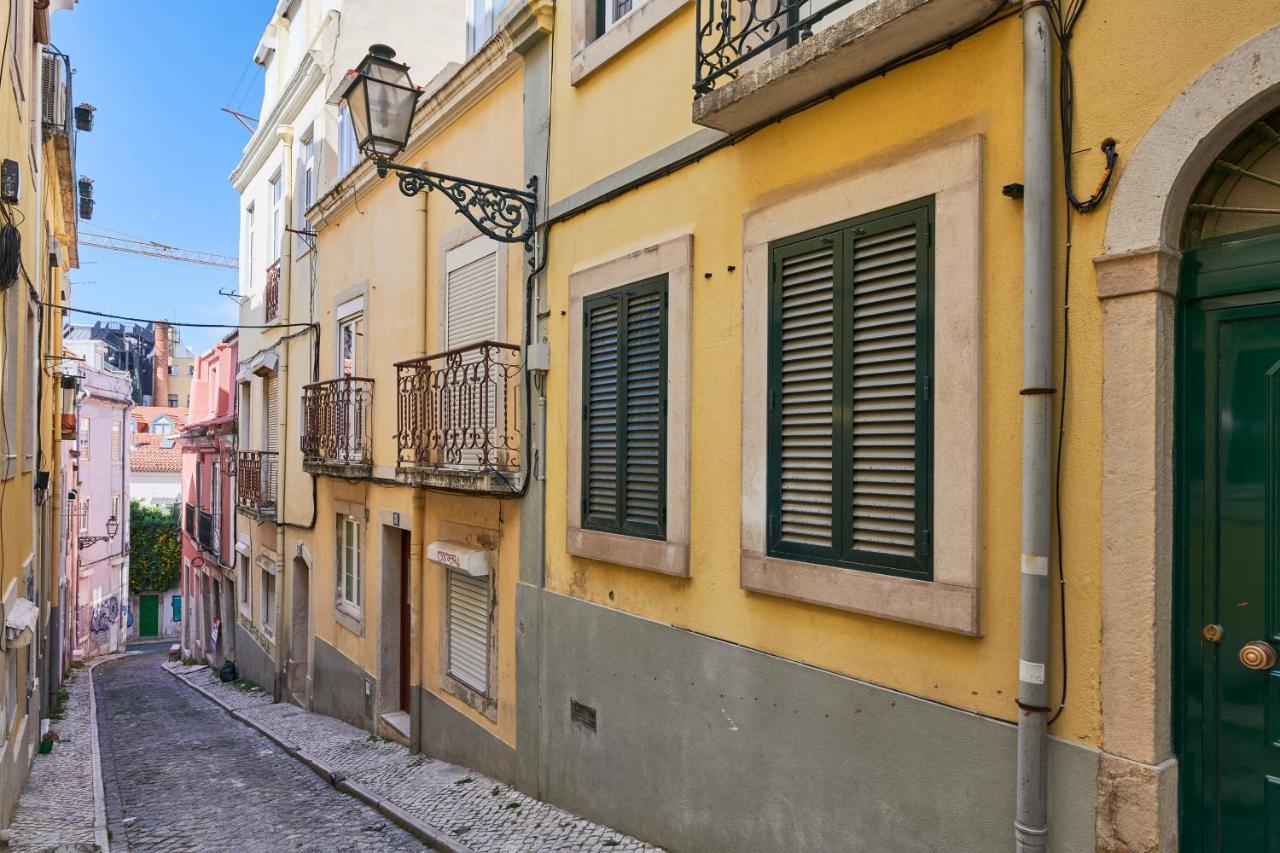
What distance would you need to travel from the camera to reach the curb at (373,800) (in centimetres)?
681

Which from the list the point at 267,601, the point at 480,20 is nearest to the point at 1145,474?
the point at 480,20

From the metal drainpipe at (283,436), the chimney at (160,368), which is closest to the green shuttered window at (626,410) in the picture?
the metal drainpipe at (283,436)

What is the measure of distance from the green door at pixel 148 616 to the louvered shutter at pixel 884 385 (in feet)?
145

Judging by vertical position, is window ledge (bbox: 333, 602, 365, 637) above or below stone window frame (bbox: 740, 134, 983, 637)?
below

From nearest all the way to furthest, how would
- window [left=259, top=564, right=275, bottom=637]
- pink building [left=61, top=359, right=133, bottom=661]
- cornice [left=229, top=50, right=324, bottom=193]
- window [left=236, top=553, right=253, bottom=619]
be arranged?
cornice [left=229, top=50, right=324, bottom=193] < window [left=259, top=564, right=275, bottom=637] < window [left=236, top=553, right=253, bottom=619] < pink building [left=61, top=359, right=133, bottom=661]

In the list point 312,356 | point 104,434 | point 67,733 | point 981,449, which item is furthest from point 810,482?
point 104,434

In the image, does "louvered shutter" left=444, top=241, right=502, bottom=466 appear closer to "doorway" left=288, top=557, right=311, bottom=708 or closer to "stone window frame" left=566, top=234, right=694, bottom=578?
"stone window frame" left=566, top=234, right=694, bottom=578

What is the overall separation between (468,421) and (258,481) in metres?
10.8

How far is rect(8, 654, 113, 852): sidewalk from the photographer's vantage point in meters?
7.32

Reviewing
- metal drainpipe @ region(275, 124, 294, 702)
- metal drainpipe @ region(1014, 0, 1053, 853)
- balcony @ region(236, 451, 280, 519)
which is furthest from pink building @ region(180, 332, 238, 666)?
metal drainpipe @ region(1014, 0, 1053, 853)

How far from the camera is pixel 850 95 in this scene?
4.50m

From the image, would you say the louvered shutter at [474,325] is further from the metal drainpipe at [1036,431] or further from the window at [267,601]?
the window at [267,601]

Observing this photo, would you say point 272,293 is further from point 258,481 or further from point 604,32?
point 604,32

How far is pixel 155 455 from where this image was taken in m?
44.8
